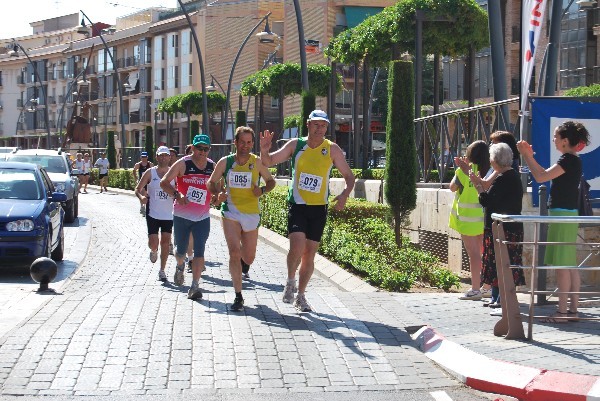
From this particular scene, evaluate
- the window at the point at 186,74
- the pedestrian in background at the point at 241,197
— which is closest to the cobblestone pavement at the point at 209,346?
the pedestrian in background at the point at 241,197

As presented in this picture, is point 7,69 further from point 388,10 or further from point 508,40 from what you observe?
point 388,10

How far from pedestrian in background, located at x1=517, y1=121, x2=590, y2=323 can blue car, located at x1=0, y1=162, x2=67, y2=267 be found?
7.48 m

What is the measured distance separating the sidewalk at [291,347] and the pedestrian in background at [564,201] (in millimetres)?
266

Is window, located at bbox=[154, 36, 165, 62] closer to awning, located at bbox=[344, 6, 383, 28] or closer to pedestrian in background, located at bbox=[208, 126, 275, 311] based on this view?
awning, located at bbox=[344, 6, 383, 28]

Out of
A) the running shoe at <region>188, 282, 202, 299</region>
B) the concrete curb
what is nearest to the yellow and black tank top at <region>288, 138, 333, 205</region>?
the running shoe at <region>188, 282, 202, 299</region>

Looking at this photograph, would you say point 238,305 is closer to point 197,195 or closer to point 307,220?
point 307,220

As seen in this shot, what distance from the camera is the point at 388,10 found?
26.4 metres

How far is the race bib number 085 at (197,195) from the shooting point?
11789 mm

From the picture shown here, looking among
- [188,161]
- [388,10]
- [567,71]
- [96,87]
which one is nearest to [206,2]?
[96,87]

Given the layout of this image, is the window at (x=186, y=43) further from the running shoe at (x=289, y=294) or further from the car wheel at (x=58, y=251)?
the running shoe at (x=289, y=294)

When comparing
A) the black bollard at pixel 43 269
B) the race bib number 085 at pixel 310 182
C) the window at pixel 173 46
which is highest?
the window at pixel 173 46

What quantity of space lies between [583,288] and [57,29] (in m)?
117

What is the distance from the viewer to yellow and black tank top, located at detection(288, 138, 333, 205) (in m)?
10.1

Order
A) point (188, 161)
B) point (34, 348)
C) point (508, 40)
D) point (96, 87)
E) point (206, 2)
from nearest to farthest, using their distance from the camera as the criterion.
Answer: point (34, 348), point (188, 161), point (508, 40), point (206, 2), point (96, 87)
